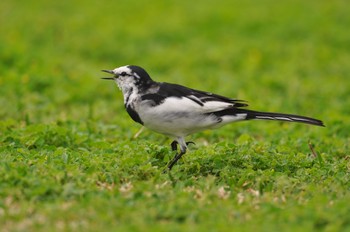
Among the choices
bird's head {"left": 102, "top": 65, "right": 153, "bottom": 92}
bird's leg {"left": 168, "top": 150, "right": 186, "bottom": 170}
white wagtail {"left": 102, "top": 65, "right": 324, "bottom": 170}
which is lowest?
bird's leg {"left": 168, "top": 150, "right": 186, "bottom": 170}

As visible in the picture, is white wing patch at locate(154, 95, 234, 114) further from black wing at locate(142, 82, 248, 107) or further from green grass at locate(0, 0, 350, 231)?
green grass at locate(0, 0, 350, 231)

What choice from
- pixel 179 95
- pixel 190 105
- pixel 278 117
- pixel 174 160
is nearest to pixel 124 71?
pixel 179 95

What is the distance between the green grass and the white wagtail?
0.35 metres

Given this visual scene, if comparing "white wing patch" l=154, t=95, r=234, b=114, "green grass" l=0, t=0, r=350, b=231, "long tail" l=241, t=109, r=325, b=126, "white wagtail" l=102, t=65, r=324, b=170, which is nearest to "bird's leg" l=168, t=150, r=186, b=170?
"white wagtail" l=102, t=65, r=324, b=170

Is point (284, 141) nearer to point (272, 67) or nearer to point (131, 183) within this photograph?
point (131, 183)

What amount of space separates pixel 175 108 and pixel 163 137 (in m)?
2.13

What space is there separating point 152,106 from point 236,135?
104 inches

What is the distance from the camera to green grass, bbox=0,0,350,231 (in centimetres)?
527

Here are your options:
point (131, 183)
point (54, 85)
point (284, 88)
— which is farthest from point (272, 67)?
point (131, 183)

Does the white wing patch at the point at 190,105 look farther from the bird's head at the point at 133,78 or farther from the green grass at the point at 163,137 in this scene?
the green grass at the point at 163,137

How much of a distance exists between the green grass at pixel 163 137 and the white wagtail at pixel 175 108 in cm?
35

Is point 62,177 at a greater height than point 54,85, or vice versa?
point 54,85

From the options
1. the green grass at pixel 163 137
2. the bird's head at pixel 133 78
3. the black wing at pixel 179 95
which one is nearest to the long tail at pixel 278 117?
the black wing at pixel 179 95

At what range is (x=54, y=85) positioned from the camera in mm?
10664
